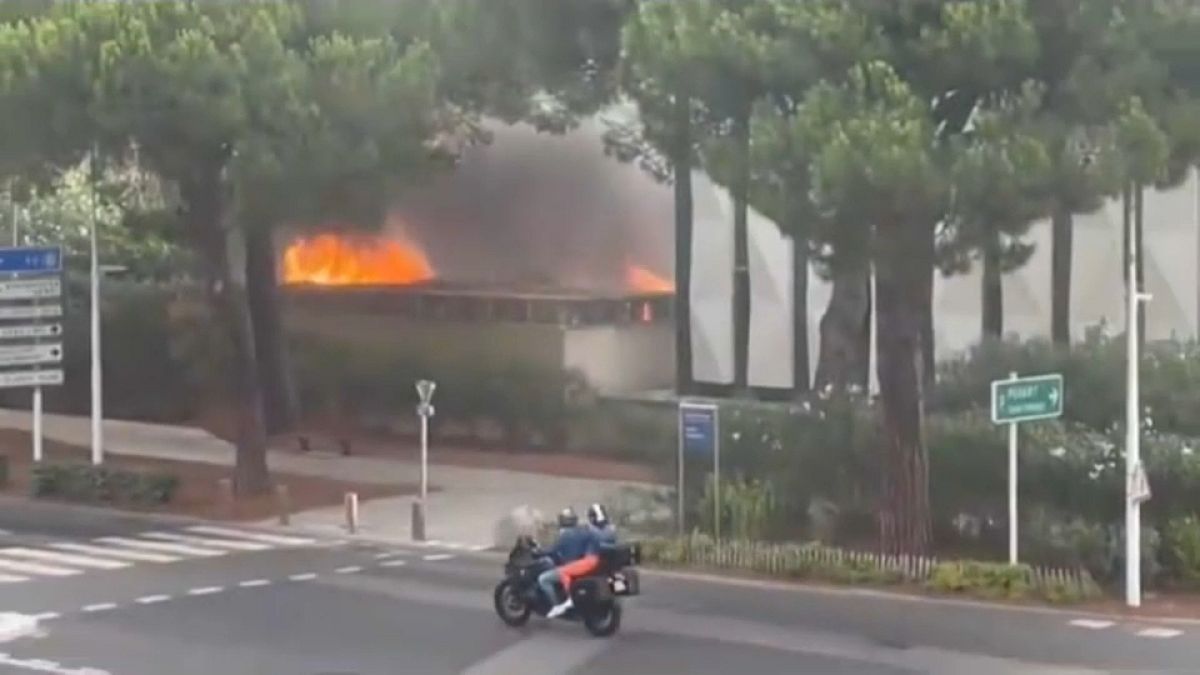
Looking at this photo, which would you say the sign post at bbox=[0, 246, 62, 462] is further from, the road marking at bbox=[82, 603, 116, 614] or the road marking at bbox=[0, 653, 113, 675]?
the road marking at bbox=[0, 653, 113, 675]

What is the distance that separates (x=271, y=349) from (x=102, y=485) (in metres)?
9.02

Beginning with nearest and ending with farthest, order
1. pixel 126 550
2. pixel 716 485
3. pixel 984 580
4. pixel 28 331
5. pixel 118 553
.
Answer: pixel 984 580 → pixel 716 485 → pixel 118 553 → pixel 126 550 → pixel 28 331

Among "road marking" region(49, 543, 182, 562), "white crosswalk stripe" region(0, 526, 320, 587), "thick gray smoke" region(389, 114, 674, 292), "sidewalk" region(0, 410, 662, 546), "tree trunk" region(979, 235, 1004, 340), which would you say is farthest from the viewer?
"thick gray smoke" region(389, 114, 674, 292)

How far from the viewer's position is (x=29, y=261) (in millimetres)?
37000

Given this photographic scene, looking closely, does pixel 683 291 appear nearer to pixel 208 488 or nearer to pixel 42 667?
pixel 208 488

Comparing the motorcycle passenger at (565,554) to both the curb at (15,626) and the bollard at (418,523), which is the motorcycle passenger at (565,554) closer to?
the curb at (15,626)

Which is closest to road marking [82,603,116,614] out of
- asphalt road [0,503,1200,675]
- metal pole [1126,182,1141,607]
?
asphalt road [0,503,1200,675]

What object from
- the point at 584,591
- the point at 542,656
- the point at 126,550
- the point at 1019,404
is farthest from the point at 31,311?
the point at 1019,404

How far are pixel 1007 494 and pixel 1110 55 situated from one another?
19.9 ft

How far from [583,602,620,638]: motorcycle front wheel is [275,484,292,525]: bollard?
10.3 meters

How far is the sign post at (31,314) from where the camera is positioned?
36.8 metres

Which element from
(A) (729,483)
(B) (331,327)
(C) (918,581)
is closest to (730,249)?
(B) (331,327)

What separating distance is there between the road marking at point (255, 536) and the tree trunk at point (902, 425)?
27.5 feet

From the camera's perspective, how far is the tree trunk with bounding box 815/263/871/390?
32812 mm
